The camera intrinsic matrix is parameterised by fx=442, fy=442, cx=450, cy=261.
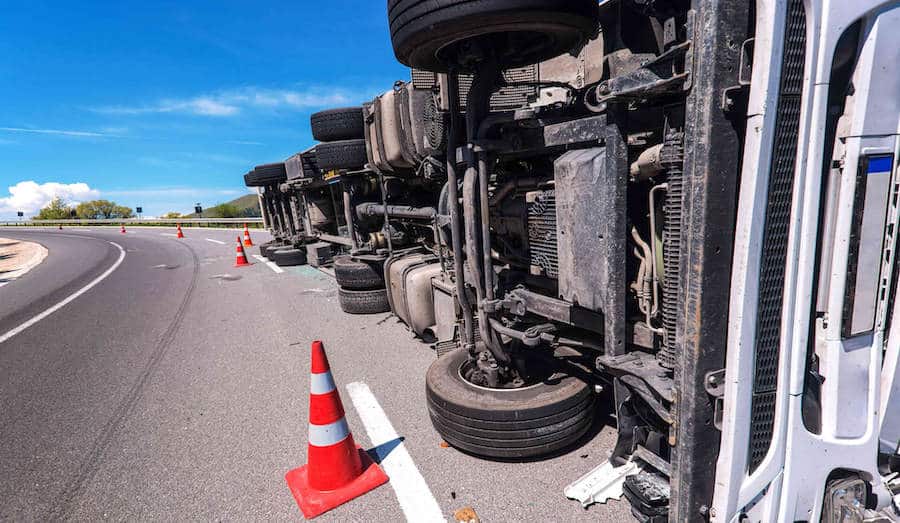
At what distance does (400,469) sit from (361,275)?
3512 millimetres

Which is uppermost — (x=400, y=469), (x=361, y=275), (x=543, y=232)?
(x=543, y=232)

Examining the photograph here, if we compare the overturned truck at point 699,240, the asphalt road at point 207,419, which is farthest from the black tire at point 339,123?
the overturned truck at point 699,240

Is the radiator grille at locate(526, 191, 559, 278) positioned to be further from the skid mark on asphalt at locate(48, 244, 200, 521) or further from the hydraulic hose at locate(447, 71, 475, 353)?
the skid mark on asphalt at locate(48, 244, 200, 521)

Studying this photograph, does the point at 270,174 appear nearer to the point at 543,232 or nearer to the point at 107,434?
the point at 107,434

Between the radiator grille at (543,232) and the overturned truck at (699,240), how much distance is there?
0.05 feet

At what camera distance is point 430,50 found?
2145mm

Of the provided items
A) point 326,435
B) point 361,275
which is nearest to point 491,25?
point 326,435

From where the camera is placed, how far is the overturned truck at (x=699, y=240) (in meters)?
1.39

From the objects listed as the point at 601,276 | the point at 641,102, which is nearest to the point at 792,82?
the point at 641,102

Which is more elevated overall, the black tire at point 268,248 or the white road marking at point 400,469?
the black tire at point 268,248

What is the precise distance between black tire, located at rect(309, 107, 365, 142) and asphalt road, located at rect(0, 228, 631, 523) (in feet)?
8.26

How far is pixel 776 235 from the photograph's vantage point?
1.45 m

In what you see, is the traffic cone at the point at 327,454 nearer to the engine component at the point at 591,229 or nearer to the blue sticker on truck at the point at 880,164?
the engine component at the point at 591,229

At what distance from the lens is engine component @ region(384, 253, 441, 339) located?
170 inches
